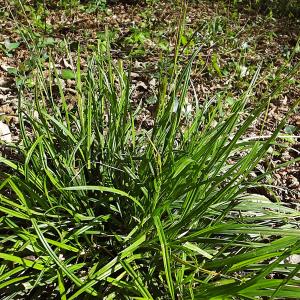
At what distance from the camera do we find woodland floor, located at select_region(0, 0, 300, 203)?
3.18 metres

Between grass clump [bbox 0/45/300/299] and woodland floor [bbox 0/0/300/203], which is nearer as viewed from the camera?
grass clump [bbox 0/45/300/299]

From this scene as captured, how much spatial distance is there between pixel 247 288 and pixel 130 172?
697 millimetres

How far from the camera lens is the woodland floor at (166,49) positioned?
3176 mm

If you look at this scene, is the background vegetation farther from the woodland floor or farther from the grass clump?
the woodland floor

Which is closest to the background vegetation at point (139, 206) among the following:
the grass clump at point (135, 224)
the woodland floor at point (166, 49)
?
the grass clump at point (135, 224)

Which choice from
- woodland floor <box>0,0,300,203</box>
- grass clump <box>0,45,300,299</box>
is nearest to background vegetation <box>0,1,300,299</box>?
grass clump <box>0,45,300,299</box>

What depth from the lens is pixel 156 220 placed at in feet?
5.46

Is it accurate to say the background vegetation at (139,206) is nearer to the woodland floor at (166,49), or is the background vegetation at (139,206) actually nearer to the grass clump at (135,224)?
the grass clump at (135,224)

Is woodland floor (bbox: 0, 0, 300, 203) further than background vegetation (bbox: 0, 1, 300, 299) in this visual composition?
Yes

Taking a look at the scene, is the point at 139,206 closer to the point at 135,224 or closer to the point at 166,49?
the point at 135,224

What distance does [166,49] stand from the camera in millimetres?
4004

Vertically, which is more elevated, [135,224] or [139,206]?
[139,206]

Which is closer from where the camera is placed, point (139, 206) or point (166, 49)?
point (139, 206)

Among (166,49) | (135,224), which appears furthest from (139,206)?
(166,49)
